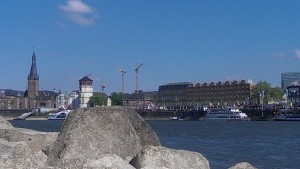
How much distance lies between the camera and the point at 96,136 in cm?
933

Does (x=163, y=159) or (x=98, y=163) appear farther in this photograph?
(x=163, y=159)

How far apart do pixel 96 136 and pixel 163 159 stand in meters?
1.77

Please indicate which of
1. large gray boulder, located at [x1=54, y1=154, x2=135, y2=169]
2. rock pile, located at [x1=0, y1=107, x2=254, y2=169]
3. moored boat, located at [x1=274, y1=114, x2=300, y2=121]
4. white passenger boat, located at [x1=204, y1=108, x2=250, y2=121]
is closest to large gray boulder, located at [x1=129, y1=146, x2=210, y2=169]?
rock pile, located at [x1=0, y1=107, x2=254, y2=169]

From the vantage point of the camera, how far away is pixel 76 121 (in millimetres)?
9578

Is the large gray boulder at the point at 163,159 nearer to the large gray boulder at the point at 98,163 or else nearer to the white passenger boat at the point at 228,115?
the large gray boulder at the point at 98,163

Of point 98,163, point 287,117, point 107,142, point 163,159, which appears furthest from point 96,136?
point 287,117

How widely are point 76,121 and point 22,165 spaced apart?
371 cm

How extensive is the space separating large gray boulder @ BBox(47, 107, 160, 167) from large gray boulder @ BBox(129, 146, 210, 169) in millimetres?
1213

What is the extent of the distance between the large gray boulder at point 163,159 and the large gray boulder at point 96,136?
121 centimetres

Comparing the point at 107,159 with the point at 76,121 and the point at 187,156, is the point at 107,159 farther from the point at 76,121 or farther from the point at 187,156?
the point at 76,121

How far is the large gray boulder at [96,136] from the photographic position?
9.08 meters

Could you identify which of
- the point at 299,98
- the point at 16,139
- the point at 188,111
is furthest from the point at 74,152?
the point at 299,98

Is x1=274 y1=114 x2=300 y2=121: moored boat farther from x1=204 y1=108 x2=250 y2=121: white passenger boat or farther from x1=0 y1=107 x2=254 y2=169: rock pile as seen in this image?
x1=0 y1=107 x2=254 y2=169: rock pile

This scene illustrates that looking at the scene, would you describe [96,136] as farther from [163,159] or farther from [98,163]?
[98,163]
